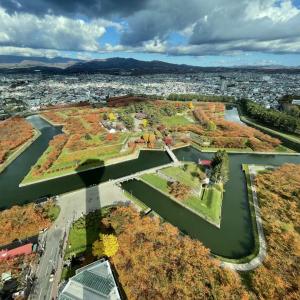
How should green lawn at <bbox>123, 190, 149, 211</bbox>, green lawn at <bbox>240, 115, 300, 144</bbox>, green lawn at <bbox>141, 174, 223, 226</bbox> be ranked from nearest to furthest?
green lawn at <bbox>141, 174, 223, 226</bbox>, green lawn at <bbox>123, 190, 149, 211</bbox>, green lawn at <bbox>240, 115, 300, 144</bbox>

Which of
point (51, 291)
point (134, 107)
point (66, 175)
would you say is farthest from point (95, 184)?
point (134, 107)

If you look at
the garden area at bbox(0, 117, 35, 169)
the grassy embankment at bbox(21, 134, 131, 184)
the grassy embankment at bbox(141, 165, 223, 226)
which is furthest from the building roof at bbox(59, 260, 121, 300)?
the garden area at bbox(0, 117, 35, 169)

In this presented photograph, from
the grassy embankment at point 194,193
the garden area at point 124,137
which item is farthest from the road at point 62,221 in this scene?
the garden area at point 124,137

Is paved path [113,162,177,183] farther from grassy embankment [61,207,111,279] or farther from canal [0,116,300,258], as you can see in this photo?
grassy embankment [61,207,111,279]

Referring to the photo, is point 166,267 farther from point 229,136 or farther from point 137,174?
point 229,136

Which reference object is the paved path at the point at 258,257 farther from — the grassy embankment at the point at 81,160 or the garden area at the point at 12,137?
the garden area at the point at 12,137

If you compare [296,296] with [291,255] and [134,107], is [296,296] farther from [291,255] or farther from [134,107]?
[134,107]


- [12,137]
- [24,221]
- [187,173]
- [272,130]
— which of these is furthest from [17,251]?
[272,130]
